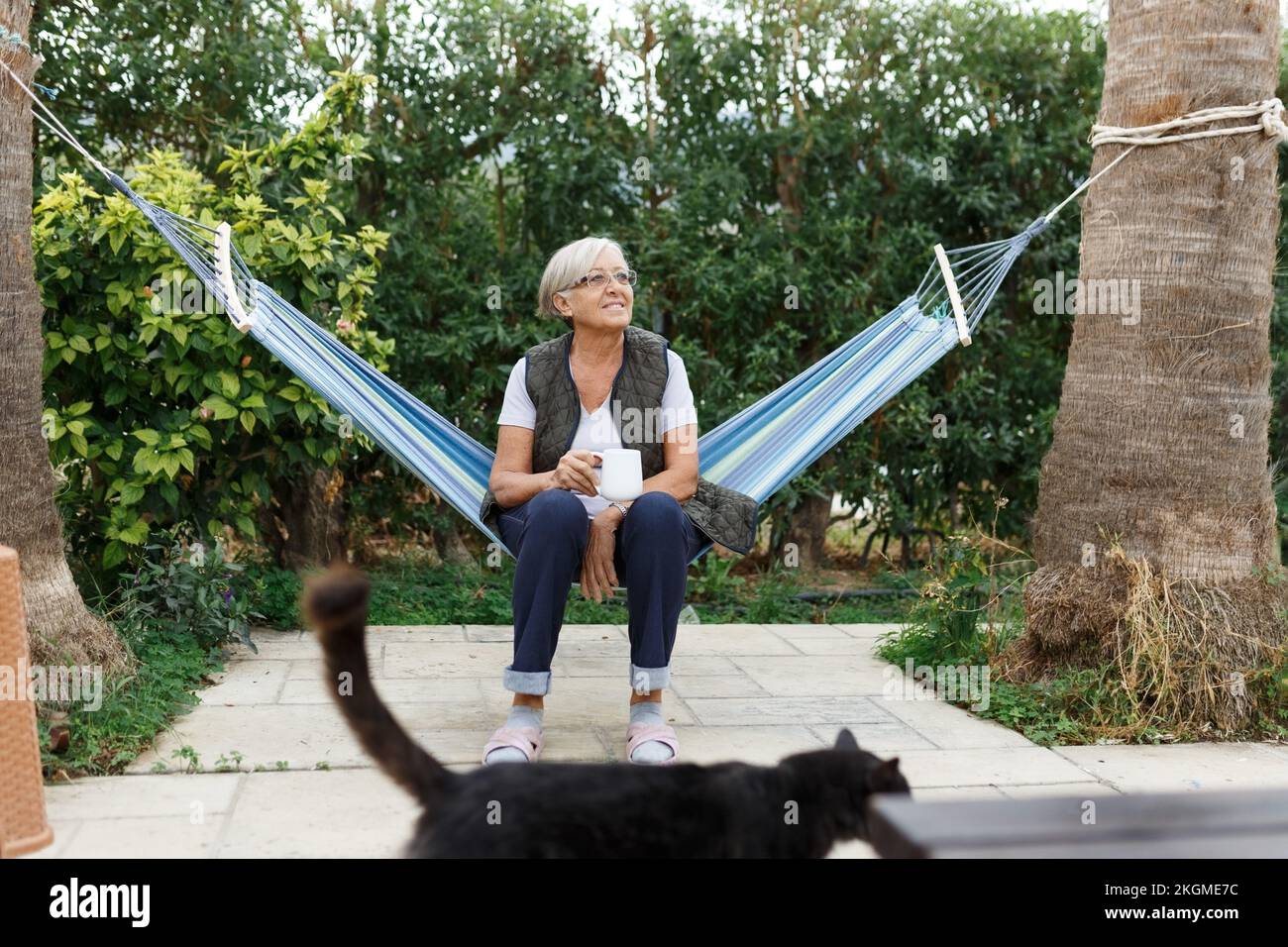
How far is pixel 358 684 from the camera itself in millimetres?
1400

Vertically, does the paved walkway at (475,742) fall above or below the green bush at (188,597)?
below

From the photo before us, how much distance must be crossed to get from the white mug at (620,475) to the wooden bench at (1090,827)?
1.01m

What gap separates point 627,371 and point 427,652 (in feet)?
3.56

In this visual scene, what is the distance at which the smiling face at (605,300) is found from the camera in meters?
2.51

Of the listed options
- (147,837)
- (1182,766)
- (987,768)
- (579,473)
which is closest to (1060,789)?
(987,768)

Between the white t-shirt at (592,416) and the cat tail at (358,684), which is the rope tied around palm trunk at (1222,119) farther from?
the cat tail at (358,684)

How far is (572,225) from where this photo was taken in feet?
13.9

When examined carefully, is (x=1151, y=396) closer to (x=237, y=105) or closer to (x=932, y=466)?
(x=932, y=466)

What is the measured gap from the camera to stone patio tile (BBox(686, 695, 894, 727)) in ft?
8.50

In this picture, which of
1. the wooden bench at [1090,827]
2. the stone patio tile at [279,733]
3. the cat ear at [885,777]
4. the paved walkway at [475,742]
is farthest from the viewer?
the stone patio tile at [279,733]

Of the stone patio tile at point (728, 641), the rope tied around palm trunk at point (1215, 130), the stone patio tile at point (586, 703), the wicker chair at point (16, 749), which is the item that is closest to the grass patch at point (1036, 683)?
the stone patio tile at point (728, 641)

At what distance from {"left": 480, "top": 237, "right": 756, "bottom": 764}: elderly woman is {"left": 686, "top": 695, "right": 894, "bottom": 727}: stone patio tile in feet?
0.83

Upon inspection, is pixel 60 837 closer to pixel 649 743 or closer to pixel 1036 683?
pixel 649 743

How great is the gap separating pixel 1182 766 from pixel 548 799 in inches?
59.6
